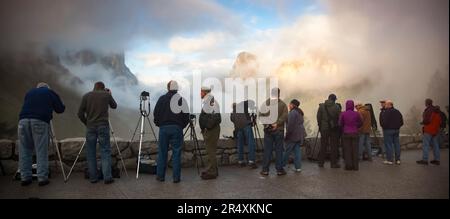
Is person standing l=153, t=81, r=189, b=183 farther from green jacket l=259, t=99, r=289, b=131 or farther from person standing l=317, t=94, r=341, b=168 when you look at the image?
person standing l=317, t=94, r=341, b=168

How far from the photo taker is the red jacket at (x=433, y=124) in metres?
7.55

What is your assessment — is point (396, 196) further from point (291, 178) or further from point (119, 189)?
point (119, 189)

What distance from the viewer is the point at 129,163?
21.9 feet

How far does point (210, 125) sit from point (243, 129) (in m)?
1.69

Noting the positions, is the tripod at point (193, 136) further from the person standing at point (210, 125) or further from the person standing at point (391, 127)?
the person standing at point (391, 127)

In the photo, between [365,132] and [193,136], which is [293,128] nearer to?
[193,136]

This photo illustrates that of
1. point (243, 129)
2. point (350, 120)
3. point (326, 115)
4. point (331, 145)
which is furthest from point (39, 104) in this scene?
point (350, 120)

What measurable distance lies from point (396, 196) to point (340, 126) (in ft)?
9.50

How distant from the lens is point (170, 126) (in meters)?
5.52

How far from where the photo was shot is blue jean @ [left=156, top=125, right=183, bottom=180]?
5.51 m

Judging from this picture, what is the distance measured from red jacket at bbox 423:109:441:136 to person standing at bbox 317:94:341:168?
6.74 ft

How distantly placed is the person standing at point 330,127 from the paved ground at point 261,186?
0.71 metres

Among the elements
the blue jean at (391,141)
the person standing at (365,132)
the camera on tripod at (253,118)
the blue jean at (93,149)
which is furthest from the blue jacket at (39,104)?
the blue jean at (391,141)
